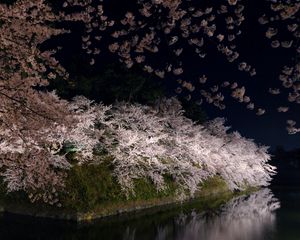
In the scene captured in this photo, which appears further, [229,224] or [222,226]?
[229,224]

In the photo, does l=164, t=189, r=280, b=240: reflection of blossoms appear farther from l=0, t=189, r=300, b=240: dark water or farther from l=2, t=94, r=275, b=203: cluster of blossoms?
l=2, t=94, r=275, b=203: cluster of blossoms

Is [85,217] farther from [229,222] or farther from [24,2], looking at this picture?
[24,2]

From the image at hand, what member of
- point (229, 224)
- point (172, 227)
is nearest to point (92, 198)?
point (172, 227)

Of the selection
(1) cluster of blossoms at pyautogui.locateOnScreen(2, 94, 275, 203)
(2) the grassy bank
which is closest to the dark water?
(2) the grassy bank

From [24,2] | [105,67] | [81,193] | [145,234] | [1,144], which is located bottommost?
[145,234]

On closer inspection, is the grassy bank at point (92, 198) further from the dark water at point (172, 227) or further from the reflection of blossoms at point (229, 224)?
the reflection of blossoms at point (229, 224)

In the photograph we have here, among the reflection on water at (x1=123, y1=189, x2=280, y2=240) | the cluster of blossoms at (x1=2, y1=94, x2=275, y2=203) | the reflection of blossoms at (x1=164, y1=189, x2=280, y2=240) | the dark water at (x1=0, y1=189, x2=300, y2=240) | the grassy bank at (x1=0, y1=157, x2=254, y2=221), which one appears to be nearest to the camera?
the dark water at (x1=0, y1=189, x2=300, y2=240)

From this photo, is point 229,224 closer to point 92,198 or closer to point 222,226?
point 222,226

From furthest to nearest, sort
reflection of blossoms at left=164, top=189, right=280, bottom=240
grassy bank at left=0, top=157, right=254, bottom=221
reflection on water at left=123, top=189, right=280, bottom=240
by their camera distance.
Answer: grassy bank at left=0, top=157, right=254, bottom=221, reflection of blossoms at left=164, top=189, right=280, bottom=240, reflection on water at left=123, top=189, right=280, bottom=240

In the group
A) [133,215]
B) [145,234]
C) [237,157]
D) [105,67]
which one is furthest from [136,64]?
[145,234]
